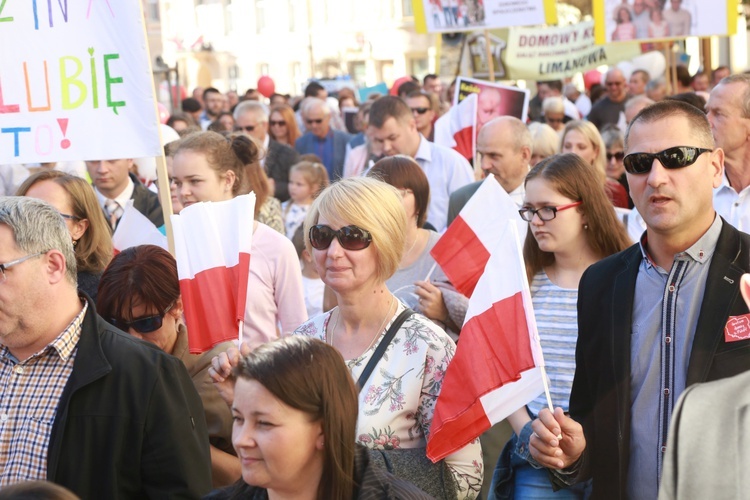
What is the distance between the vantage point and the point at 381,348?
11.4 feet

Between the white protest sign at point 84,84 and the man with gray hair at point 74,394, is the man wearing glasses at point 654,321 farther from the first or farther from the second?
the white protest sign at point 84,84

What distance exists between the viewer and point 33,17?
4.81m

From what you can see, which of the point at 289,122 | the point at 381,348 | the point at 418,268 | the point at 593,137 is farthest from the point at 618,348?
the point at 289,122

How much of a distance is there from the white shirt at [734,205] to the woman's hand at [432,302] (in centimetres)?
142

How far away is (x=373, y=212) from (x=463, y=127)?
6.46 metres

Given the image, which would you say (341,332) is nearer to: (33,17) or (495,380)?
(495,380)

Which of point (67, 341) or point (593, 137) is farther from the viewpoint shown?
point (593, 137)

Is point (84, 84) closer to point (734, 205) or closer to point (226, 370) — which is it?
point (226, 370)

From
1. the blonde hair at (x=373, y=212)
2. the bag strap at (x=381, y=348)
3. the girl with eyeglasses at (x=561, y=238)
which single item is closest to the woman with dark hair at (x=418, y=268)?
the girl with eyeglasses at (x=561, y=238)

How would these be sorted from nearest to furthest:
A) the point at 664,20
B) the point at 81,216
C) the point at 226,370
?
1. the point at 226,370
2. the point at 81,216
3. the point at 664,20

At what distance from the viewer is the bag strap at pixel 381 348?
345 centimetres

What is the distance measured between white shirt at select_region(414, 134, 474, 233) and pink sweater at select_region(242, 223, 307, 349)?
10.1ft

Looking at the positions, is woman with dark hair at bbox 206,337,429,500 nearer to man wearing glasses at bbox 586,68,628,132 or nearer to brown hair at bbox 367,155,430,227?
brown hair at bbox 367,155,430,227

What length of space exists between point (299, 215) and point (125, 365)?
19.0 feet
